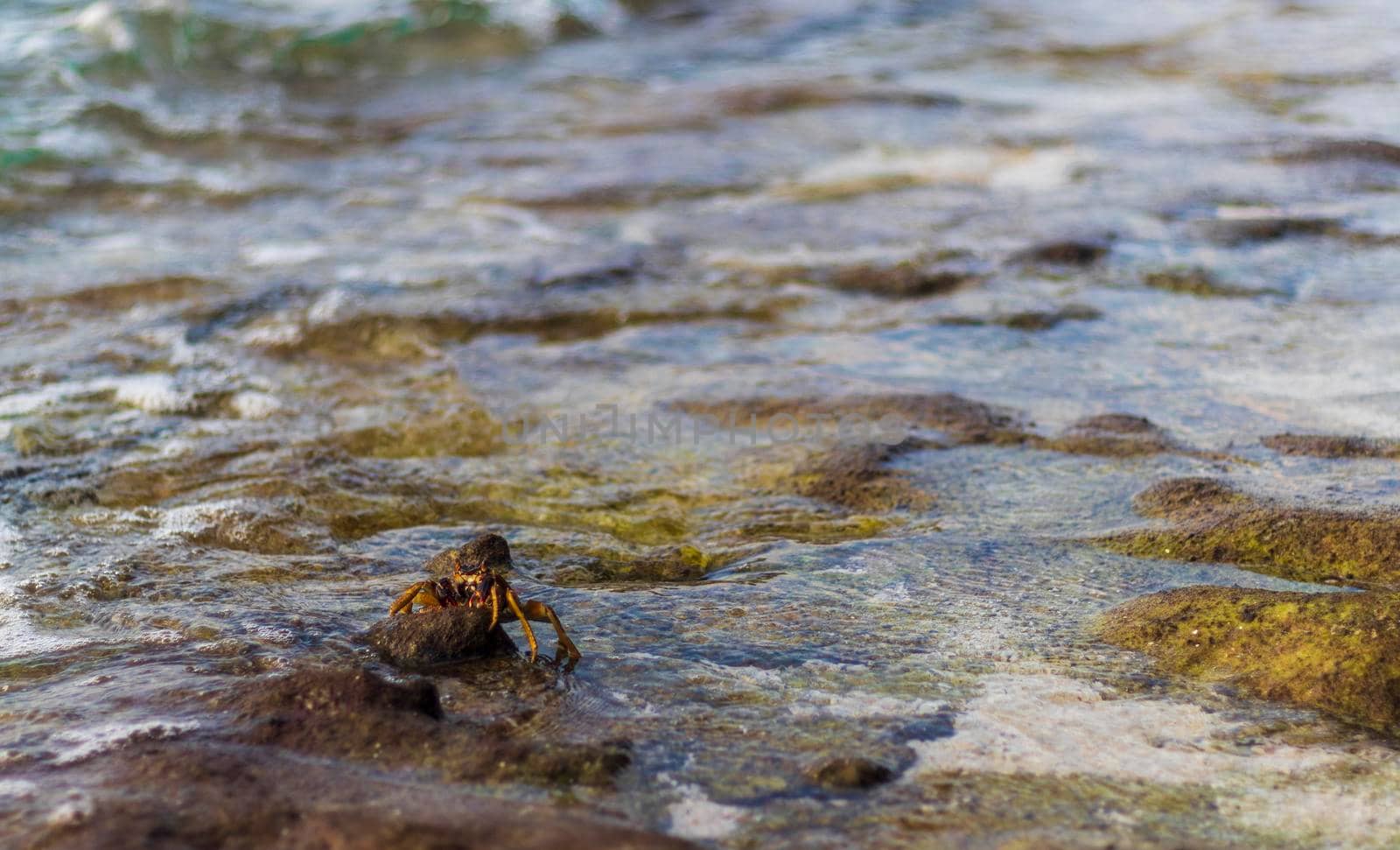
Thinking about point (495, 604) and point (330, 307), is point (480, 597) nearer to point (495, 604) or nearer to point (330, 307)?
point (495, 604)

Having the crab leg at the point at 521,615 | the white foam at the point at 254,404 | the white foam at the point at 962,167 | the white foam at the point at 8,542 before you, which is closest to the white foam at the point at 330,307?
the white foam at the point at 254,404

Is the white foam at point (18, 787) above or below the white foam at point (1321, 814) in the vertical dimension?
above

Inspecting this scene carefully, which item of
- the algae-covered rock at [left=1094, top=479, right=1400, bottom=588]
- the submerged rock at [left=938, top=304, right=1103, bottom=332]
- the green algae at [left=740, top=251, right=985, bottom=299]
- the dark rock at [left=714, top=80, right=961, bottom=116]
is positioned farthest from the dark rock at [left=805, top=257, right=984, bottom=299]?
the dark rock at [left=714, top=80, right=961, bottom=116]

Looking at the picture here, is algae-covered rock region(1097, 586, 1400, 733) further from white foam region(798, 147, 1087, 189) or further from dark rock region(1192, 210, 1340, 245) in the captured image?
white foam region(798, 147, 1087, 189)

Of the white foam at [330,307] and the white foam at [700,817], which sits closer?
the white foam at [700,817]

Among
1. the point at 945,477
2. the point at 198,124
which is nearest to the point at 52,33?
the point at 198,124

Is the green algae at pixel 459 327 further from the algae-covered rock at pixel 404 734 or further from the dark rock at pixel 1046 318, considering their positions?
the algae-covered rock at pixel 404 734
